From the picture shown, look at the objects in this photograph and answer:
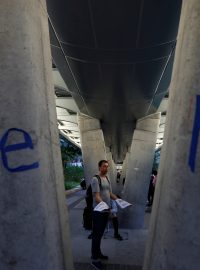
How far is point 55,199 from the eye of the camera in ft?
11.0

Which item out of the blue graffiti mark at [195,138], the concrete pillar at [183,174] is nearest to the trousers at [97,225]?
the concrete pillar at [183,174]

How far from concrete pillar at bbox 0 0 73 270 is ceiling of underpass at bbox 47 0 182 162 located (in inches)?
109

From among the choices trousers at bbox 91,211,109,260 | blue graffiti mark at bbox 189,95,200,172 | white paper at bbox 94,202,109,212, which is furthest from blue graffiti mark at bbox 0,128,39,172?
trousers at bbox 91,211,109,260

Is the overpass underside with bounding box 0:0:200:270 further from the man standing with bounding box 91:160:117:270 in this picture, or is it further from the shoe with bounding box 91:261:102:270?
the shoe with bounding box 91:261:102:270

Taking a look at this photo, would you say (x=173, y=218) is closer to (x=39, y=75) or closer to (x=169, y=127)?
(x=169, y=127)

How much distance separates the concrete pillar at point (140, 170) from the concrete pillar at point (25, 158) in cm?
1107

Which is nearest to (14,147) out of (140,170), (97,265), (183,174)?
(183,174)

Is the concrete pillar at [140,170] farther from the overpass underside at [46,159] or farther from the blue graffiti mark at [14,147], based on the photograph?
the blue graffiti mark at [14,147]

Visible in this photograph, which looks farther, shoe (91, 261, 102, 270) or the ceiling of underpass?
the ceiling of underpass

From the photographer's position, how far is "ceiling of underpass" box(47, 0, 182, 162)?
575 cm

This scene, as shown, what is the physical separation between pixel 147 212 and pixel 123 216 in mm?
2294

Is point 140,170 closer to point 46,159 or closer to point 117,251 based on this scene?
point 117,251

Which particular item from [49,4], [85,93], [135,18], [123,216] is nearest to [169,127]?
[135,18]

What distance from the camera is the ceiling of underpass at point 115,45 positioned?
5.75m
